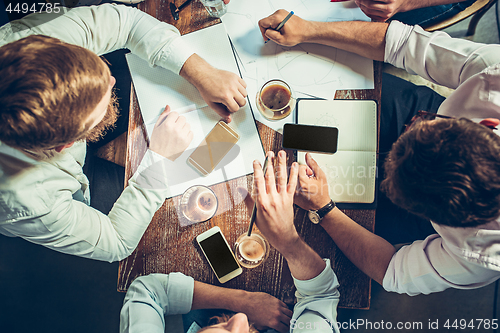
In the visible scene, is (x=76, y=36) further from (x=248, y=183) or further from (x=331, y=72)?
(x=331, y=72)

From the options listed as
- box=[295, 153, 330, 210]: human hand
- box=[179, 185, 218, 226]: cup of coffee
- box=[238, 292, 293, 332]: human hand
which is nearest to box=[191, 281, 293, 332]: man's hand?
box=[238, 292, 293, 332]: human hand

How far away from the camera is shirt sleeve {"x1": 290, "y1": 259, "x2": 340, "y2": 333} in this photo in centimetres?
92

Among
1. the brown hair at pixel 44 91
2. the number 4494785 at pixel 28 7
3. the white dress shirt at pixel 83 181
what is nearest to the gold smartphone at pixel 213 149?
the white dress shirt at pixel 83 181

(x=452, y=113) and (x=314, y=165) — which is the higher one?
(x=452, y=113)

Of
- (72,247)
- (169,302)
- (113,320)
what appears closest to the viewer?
(72,247)

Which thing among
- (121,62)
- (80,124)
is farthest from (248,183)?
(121,62)

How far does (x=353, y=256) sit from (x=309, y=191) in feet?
0.88

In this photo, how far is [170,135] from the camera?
0.98 meters

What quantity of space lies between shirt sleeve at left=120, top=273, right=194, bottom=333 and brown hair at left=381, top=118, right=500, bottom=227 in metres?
0.80

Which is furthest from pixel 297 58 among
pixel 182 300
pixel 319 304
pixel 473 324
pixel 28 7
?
pixel 473 324

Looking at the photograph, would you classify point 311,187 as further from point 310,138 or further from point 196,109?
point 196,109

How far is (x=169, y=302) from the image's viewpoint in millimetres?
1007

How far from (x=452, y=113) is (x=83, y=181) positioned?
53.8 inches

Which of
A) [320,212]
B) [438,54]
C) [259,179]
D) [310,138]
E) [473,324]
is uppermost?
[438,54]
